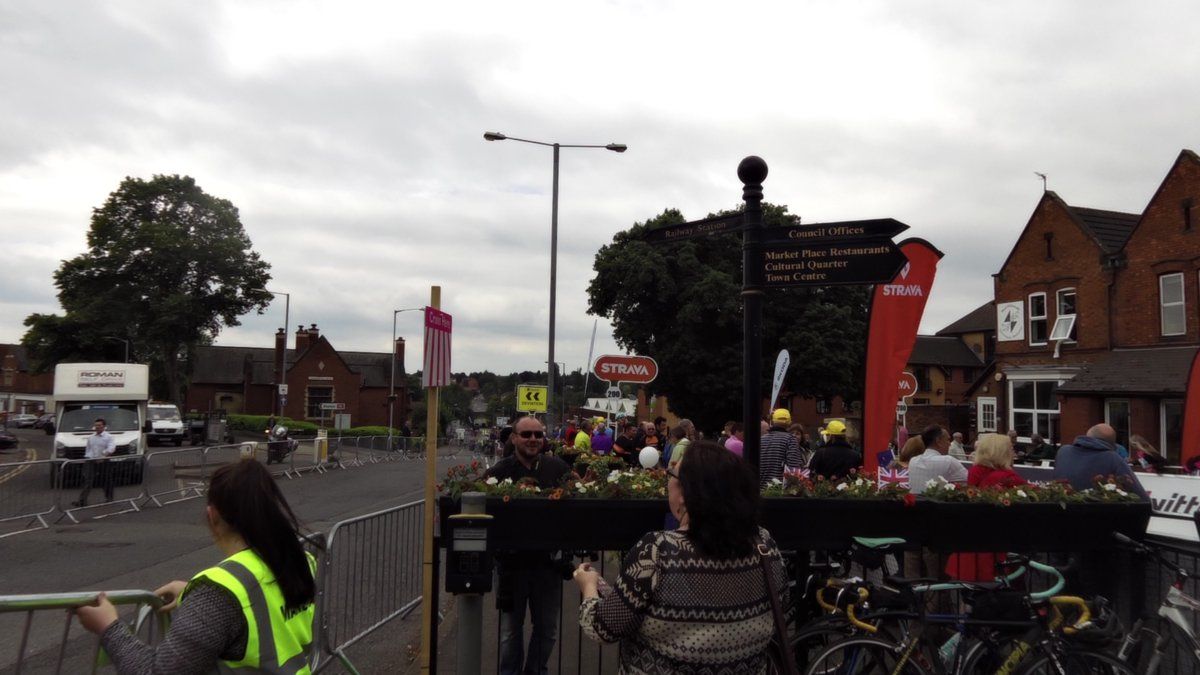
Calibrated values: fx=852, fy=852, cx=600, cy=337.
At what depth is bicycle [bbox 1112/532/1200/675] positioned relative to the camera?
179 inches

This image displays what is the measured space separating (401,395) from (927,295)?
7006 centimetres

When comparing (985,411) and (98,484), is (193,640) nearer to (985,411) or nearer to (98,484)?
(98,484)

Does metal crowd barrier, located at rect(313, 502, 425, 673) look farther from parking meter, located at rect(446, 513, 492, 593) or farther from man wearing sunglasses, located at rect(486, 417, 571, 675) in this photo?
parking meter, located at rect(446, 513, 492, 593)

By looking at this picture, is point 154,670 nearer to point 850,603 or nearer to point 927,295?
point 850,603

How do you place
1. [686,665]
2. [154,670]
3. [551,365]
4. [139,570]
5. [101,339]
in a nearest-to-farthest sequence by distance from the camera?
[154,670] < [686,665] < [139,570] < [551,365] < [101,339]

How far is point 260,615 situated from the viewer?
2529 millimetres

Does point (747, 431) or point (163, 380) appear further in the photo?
point (163, 380)

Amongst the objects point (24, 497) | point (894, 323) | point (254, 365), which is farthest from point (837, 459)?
point (254, 365)

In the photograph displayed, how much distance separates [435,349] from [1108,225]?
99.3 feet

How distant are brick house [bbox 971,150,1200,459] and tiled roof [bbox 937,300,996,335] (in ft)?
110

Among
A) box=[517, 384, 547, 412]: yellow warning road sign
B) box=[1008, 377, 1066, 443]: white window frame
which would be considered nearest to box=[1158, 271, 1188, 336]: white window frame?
box=[1008, 377, 1066, 443]: white window frame

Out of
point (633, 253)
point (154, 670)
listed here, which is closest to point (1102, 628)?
point (154, 670)

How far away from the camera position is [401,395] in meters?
74.1

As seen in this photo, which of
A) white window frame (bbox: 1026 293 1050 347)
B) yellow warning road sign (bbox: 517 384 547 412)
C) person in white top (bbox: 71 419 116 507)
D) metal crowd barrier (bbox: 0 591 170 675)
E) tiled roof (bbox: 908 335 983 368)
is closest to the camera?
metal crowd barrier (bbox: 0 591 170 675)
